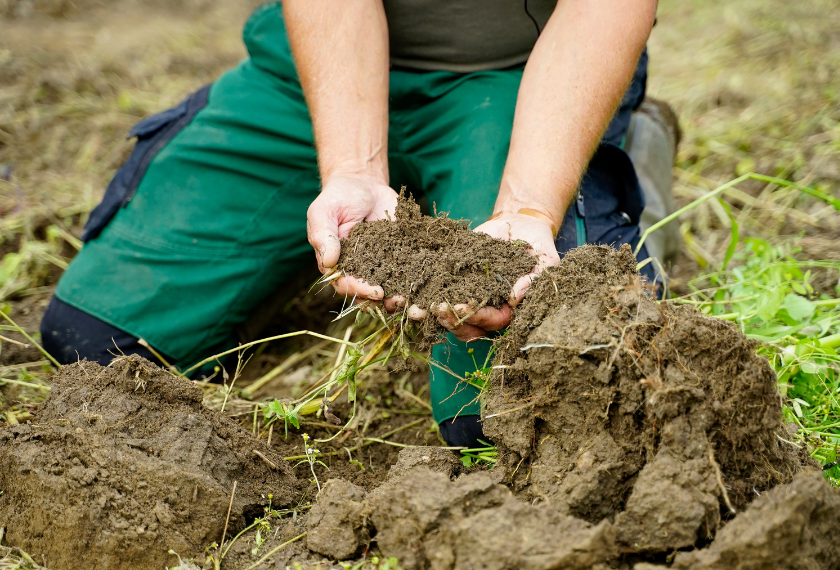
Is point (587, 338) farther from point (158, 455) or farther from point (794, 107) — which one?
point (794, 107)

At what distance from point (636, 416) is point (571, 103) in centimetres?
94

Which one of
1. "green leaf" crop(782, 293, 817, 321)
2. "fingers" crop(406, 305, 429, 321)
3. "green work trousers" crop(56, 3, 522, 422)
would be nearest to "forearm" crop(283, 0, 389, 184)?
"green work trousers" crop(56, 3, 522, 422)

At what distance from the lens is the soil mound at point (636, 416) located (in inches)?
47.0

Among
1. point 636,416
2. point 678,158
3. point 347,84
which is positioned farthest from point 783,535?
point 678,158

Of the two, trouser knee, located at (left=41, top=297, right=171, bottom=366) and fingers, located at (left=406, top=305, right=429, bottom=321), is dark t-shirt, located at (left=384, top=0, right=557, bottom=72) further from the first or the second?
trouser knee, located at (left=41, top=297, right=171, bottom=366)

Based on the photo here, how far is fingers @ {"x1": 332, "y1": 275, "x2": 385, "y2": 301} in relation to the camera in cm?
156

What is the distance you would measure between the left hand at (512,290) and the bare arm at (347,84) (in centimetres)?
35

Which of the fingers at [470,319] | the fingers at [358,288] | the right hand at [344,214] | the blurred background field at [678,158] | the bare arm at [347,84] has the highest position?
the bare arm at [347,84]

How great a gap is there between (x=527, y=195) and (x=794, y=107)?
2887 millimetres

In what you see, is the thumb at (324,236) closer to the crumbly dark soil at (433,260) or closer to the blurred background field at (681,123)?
the crumbly dark soil at (433,260)

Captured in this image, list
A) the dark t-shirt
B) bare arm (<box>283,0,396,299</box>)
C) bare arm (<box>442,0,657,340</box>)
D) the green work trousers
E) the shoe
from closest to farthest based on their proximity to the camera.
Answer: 1. bare arm (<box>442,0,657,340</box>)
2. bare arm (<box>283,0,396,299</box>)
3. the dark t-shirt
4. the green work trousers
5. the shoe

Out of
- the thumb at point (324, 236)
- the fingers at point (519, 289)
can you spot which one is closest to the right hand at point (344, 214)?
the thumb at point (324, 236)

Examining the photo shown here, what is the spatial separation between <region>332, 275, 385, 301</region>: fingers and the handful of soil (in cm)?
1

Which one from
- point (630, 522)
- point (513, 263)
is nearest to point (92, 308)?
point (513, 263)
